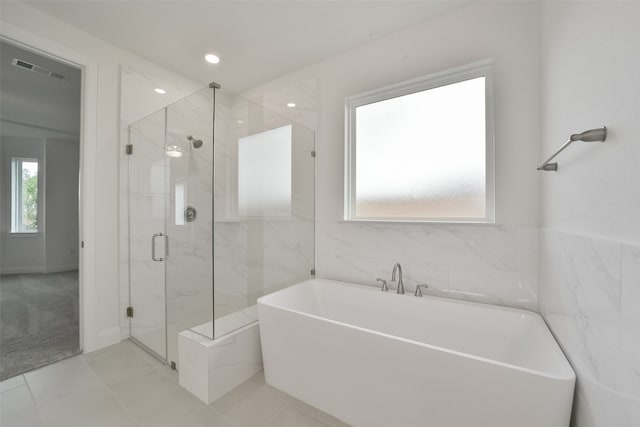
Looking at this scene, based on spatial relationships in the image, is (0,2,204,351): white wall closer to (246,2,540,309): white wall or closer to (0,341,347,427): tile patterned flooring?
(0,341,347,427): tile patterned flooring

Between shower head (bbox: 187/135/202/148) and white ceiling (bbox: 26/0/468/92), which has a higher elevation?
white ceiling (bbox: 26/0/468/92)

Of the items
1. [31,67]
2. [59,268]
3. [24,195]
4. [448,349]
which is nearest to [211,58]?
[31,67]

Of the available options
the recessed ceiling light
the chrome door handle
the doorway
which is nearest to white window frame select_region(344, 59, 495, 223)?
the recessed ceiling light

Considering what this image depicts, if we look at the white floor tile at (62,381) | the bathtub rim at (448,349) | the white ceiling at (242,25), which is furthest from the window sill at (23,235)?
the bathtub rim at (448,349)

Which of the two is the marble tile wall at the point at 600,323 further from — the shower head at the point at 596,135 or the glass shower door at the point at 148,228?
the glass shower door at the point at 148,228

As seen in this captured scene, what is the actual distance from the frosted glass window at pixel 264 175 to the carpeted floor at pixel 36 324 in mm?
1906

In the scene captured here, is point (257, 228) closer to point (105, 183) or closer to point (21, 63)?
Answer: point (105, 183)

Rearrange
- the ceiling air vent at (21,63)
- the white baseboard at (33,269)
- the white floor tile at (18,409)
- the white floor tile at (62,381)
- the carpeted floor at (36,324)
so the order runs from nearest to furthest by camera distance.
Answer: the white floor tile at (18,409), the white floor tile at (62,381), the carpeted floor at (36,324), the ceiling air vent at (21,63), the white baseboard at (33,269)

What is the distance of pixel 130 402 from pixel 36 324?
2.03 metres

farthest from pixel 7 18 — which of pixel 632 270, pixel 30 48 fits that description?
pixel 632 270

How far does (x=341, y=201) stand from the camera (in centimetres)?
235

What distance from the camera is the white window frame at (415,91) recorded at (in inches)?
68.7

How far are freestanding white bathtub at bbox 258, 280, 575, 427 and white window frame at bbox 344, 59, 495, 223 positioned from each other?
65 centimetres

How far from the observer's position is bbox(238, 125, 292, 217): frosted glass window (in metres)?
2.36
